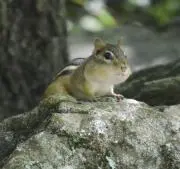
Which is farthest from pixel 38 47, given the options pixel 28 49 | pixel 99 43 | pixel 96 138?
pixel 96 138

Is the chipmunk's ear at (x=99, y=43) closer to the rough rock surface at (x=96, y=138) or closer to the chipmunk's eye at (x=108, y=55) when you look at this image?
the chipmunk's eye at (x=108, y=55)

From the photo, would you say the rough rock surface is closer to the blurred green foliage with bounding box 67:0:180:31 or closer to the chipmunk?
Answer: the chipmunk

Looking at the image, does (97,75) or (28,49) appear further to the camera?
(28,49)

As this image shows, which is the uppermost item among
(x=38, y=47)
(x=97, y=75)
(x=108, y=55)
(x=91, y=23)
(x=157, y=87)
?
(x=108, y=55)

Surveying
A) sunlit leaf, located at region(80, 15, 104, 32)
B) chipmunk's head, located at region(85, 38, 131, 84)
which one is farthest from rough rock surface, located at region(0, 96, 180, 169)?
sunlit leaf, located at region(80, 15, 104, 32)

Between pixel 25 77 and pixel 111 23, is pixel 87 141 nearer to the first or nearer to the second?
pixel 25 77

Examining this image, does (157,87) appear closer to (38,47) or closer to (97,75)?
(97,75)
